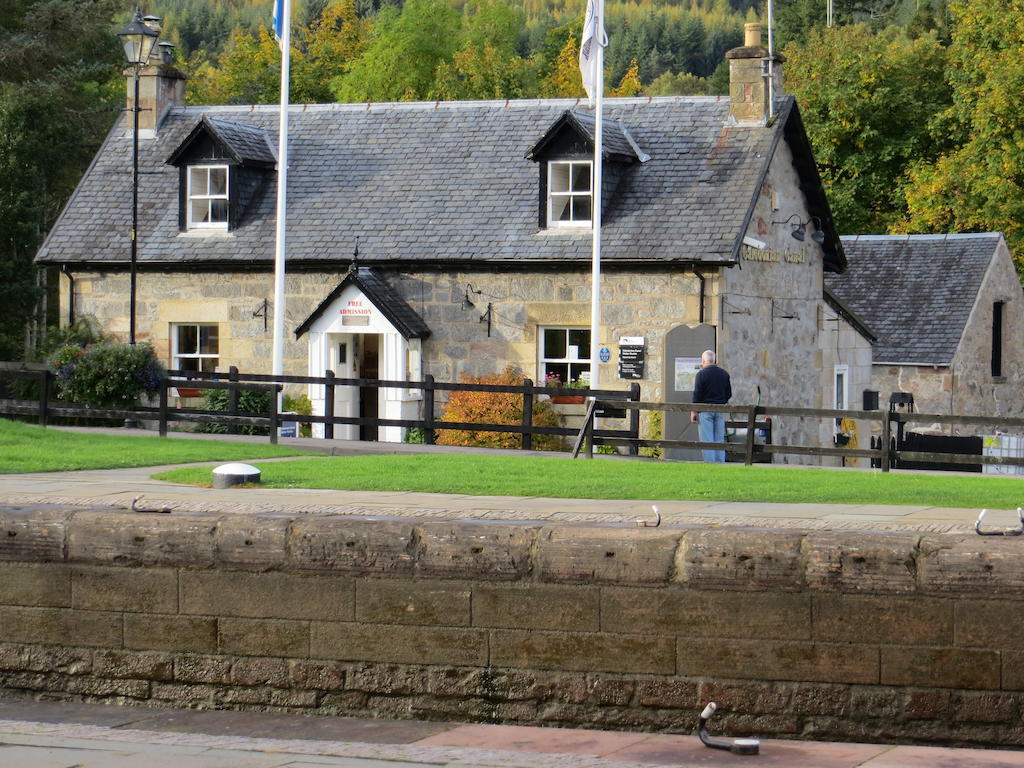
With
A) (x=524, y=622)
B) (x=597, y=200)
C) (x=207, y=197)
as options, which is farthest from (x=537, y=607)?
(x=207, y=197)

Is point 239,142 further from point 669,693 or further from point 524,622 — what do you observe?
point 669,693

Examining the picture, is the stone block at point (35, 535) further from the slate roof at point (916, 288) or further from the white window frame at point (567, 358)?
the slate roof at point (916, 288)

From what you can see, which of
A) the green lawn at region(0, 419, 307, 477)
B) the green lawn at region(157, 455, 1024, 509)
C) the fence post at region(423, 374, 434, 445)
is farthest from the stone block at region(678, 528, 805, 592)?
the fence post at region(423, 374, 434, 445)

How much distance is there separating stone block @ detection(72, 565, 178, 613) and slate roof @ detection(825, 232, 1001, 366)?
26.1m

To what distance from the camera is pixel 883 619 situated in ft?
28.8

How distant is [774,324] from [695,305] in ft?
9.16

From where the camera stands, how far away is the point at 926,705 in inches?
347

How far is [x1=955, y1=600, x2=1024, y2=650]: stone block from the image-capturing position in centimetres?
862

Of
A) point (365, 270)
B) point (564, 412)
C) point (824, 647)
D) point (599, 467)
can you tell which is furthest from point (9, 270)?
point (824, 647)

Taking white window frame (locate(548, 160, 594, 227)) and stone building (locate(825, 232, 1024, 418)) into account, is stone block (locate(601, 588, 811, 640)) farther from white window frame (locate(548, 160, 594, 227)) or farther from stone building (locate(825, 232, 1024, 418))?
stone building (locate(825, 232, 1024, 418))

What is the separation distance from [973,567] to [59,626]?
549 centimetres

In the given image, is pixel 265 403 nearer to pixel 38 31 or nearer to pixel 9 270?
pixel 9 270

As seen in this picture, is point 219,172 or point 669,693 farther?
point 219,172

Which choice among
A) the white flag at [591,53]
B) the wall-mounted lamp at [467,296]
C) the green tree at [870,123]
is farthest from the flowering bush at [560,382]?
the green tree at [870,123]
